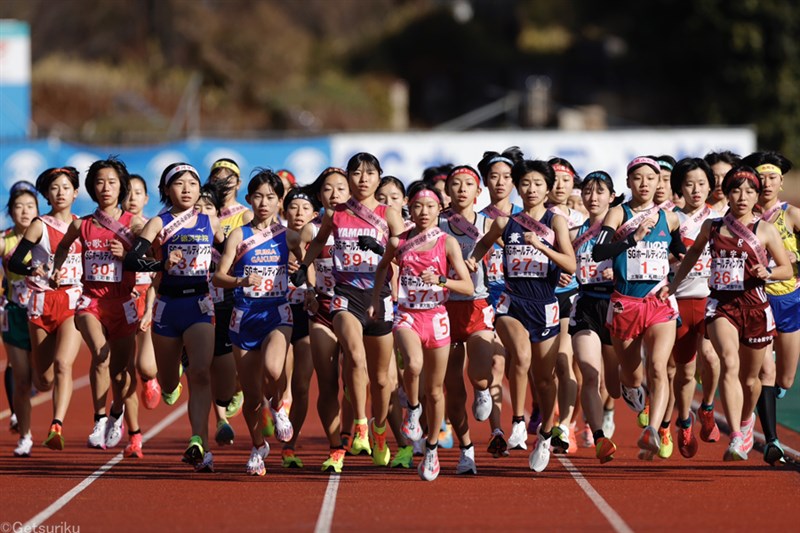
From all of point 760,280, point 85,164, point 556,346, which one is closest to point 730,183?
point 760,280

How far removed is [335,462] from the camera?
Answer: 10.5 metres

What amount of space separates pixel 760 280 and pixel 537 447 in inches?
77.0

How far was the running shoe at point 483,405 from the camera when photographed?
10.6 metres

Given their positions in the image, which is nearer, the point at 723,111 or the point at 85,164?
the point at 85,164

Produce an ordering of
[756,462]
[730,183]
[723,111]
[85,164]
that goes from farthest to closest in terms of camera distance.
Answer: [723,111] < [85,164] < [756,462] < [730,183]

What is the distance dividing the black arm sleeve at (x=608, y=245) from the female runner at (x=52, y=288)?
4192mm

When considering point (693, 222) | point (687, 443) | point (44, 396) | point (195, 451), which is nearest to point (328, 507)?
point (195, 451)

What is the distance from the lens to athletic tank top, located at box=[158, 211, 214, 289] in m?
10.5

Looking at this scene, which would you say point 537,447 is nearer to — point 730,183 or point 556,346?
point 556,346

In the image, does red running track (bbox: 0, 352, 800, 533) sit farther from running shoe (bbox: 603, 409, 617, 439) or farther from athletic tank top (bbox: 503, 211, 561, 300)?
athletic tank top (bbox: 503, 211, 561, 300)

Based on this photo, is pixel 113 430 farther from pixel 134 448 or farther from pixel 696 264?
pixel 696 264

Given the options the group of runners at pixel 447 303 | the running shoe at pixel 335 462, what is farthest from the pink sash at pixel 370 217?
the running shoe at pixel 335 462

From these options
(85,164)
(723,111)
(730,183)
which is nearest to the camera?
(730,183)

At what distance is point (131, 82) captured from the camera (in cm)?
4712
